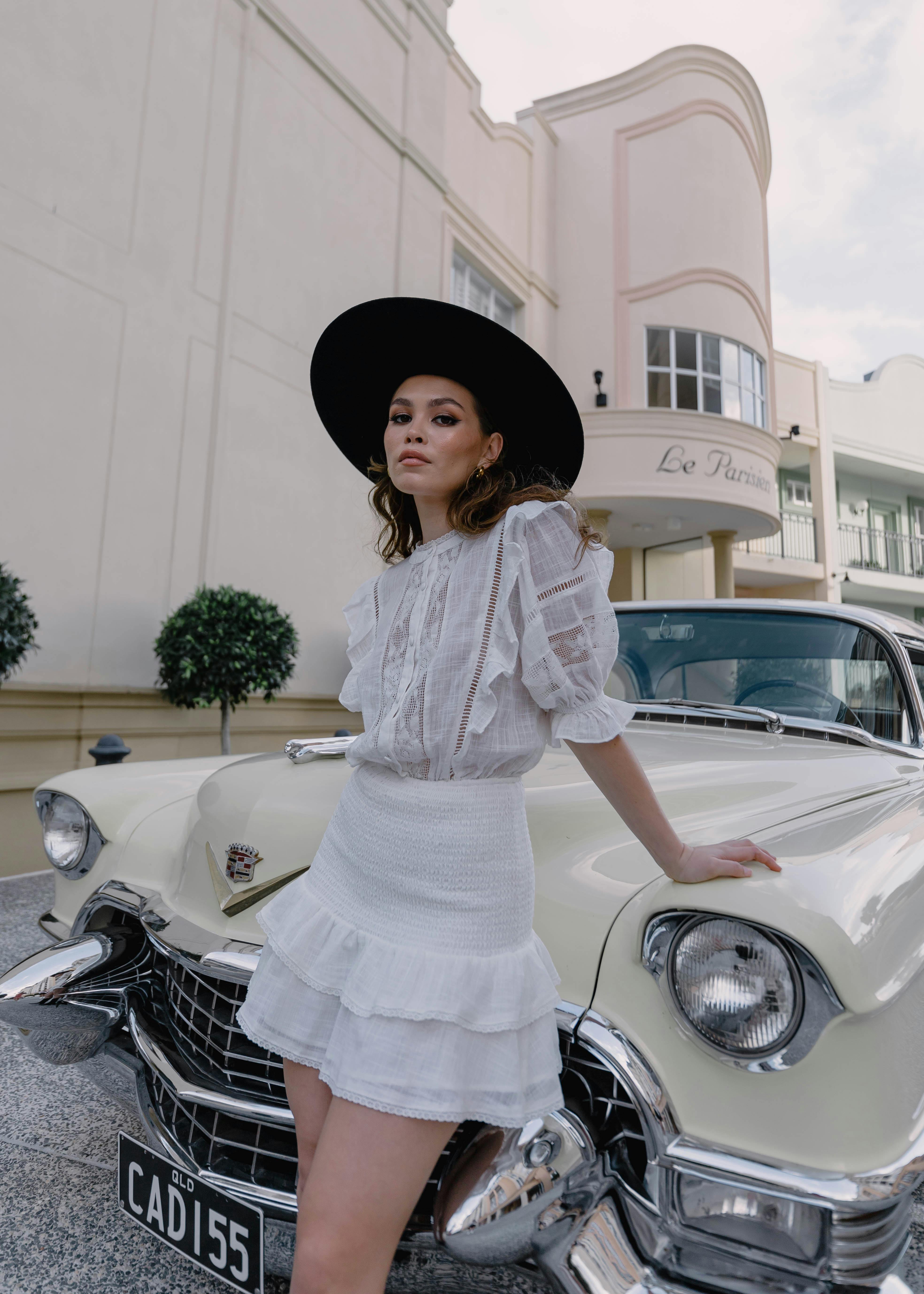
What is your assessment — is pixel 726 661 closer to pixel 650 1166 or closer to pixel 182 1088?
pixel 650 1166

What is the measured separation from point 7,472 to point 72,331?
112 cm

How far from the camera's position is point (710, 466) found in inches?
451

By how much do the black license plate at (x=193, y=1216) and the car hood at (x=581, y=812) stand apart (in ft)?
1.23

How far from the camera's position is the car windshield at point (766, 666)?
7.39 ft

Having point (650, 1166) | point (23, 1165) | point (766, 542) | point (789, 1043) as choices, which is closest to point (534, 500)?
point (789, 1043)

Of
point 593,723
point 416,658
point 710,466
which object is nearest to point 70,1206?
point 416,658

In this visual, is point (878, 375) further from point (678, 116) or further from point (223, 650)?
point (223, 650)

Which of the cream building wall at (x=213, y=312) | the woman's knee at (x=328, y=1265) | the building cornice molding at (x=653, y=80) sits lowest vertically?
the woman's knee at (x=328, y=1265)

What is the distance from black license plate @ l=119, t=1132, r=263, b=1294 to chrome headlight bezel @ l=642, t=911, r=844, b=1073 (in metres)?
0.69

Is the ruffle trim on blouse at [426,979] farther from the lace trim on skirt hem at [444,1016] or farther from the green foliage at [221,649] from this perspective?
the green foliage at [221,649]

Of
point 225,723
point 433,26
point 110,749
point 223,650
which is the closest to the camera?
point 110,749

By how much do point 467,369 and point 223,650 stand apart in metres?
4.50

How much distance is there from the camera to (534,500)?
3.81 feet

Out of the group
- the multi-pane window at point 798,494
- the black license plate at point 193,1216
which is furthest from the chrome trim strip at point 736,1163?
the multi-pane window at point 798,494
